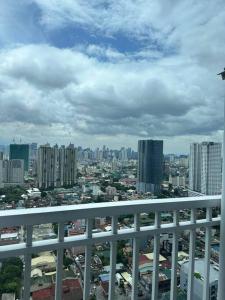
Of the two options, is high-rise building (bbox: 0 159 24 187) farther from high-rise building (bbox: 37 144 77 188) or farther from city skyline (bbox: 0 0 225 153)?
city skyline (bbox: 0 0 225 153)

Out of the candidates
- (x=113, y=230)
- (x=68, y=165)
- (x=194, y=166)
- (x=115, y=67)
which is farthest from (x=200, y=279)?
(x=115, y=67)

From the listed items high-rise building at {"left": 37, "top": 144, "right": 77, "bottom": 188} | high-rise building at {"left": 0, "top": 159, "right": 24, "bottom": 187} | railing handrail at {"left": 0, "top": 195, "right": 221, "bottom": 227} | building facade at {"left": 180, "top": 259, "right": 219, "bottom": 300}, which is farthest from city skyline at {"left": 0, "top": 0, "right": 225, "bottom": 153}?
building facade at {"left": 180, "top": 259, "right": 219, "bottom": 300}

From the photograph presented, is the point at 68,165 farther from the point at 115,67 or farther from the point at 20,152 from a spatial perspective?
the point at 115,67

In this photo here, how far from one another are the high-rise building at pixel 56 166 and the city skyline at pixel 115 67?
0.98ft

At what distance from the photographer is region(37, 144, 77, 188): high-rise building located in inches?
165

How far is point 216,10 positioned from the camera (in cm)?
248

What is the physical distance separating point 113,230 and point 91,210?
197mm

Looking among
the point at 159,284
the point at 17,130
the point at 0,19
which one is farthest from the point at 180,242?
the point at 17,130

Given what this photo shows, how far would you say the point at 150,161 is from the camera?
4797 millimetres

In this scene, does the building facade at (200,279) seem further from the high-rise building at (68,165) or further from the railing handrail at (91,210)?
the high-rise building at (68,165)

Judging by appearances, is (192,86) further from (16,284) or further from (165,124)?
(16,284)

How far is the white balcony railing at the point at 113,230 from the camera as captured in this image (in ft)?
4.51

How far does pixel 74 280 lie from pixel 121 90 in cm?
449

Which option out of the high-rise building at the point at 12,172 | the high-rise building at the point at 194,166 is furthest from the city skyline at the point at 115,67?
the high-rise building at the point at 12,172
